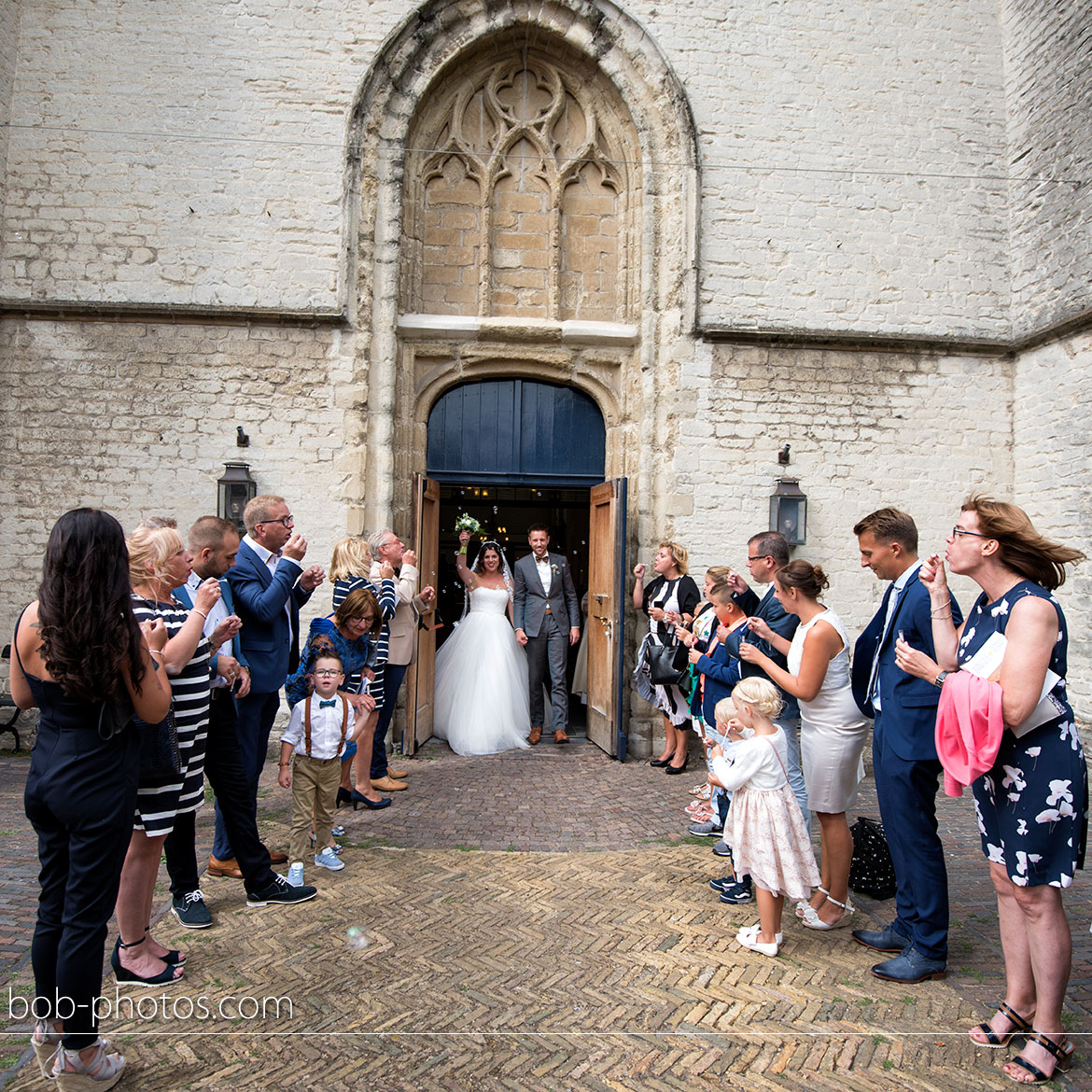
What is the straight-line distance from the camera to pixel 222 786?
387 centimetres

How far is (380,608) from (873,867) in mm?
3250

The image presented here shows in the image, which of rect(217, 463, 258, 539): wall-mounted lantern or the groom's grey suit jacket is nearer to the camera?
rect(217, 463, 258, 539): wall-mounted lantern

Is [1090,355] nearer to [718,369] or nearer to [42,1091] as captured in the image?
[718,369]

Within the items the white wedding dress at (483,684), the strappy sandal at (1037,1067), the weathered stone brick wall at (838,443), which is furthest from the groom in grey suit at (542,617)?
the strappy sandal at (1037,1067)

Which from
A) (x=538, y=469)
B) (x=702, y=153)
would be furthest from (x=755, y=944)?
(x=702, y=153)

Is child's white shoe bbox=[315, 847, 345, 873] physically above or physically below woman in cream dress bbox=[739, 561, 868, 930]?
below

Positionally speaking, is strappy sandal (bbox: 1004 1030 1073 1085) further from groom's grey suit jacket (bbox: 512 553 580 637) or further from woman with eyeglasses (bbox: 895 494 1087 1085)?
groom's grey suit jacket (bbox: 512 553 580 637)

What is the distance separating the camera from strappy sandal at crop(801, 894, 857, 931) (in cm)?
377

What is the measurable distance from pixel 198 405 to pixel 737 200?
18.8 feet

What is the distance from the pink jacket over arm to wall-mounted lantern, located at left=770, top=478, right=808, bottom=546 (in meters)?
5.10

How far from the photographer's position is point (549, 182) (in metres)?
8.61

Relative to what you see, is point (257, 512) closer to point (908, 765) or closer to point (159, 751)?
point (159, 751)

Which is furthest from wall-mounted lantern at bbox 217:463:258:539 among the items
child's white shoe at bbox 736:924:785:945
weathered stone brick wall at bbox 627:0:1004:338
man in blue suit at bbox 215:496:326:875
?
child's white shoe at bbox 736:924:785:945

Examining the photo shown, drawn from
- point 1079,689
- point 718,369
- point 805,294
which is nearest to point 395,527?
point 718,369
